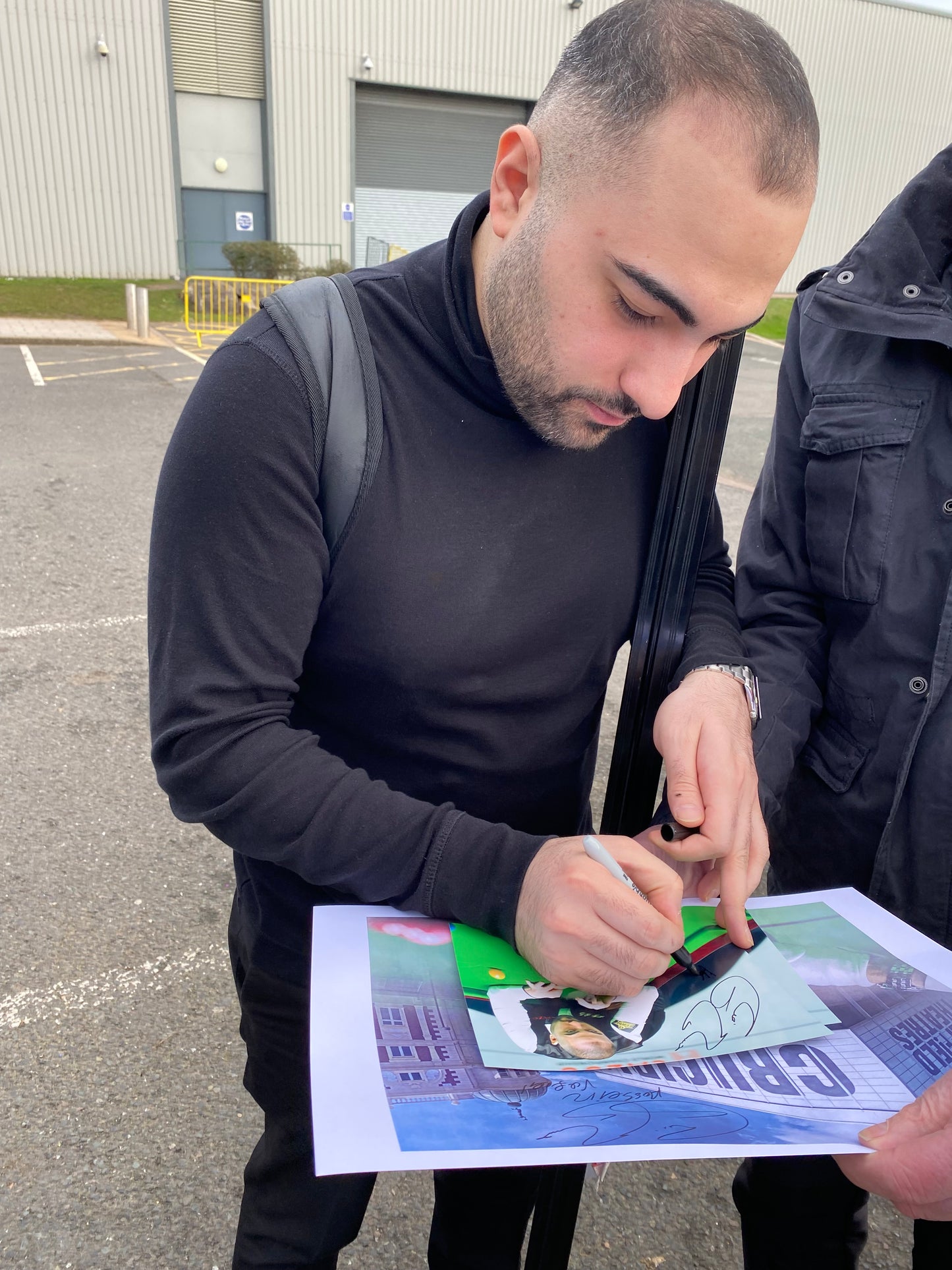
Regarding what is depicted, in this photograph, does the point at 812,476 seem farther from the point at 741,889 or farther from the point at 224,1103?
the point at 224,1103

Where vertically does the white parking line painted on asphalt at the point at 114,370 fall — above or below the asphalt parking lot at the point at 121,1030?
below

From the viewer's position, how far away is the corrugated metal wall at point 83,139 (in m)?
16.6

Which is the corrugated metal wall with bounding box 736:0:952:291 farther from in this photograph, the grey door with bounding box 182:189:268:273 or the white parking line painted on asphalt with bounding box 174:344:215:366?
the white parking line painted on asphalt with bounding box 174:344:215:366

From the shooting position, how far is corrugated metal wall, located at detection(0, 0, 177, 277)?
16594mm

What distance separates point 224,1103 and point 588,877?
5.26 ft

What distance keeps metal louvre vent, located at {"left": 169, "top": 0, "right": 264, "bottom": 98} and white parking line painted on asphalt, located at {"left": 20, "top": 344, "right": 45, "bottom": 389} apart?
8.82 meters

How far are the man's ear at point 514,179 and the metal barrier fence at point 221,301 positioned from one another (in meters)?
14.4

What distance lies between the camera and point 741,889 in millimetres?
1142

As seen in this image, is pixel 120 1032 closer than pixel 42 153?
Yes

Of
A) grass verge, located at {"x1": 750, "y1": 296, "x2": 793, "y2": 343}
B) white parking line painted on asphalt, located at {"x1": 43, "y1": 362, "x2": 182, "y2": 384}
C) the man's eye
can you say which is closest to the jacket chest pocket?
the man's eye

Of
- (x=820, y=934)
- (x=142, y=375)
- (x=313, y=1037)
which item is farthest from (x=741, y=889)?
(x=142, y=375)

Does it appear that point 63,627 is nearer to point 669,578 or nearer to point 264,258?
point 669,578

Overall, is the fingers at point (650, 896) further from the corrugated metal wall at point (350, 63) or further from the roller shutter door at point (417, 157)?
the corrugated metal wall at point (350, 63)
